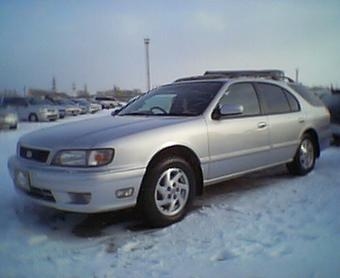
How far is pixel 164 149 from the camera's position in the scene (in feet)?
11.9

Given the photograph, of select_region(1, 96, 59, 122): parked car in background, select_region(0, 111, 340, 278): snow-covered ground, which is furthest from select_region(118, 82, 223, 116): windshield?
select_region(1, 96, 59, 122): parked car in background

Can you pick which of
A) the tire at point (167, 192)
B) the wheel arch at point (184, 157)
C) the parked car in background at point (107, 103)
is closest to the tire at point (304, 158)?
the wheel arch at point (184, 157)

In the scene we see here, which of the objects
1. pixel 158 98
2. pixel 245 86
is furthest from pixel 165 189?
pixel 245 86

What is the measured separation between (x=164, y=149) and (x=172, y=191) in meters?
0.41

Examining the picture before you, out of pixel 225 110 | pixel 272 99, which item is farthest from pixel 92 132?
pixel 272 99

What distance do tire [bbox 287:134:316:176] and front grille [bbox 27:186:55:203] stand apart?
344cm

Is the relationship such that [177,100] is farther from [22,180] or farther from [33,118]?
[33,118]

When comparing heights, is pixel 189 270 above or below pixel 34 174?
below

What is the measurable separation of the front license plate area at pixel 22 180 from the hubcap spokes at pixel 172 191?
3.91ft

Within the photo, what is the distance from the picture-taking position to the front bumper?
3186 mm

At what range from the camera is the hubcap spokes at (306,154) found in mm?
5473

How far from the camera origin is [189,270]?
2.65 m

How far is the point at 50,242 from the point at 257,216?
6.35 ft

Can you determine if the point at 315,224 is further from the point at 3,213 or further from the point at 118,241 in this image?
the point at 3,213
